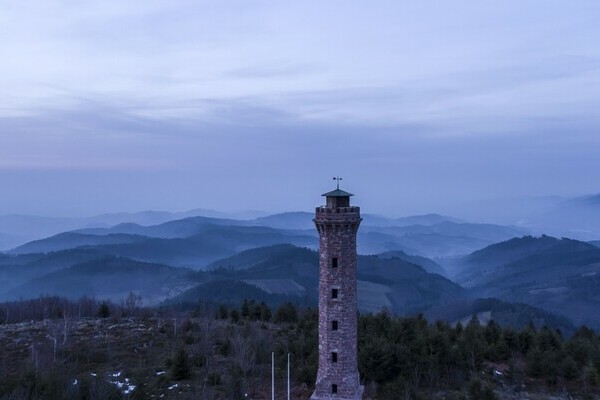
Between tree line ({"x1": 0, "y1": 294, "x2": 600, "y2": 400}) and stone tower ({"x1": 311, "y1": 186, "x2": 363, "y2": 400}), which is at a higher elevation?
stone tower ({"x1": 311, "y1": 186, "x2": 363, "y2": 400})

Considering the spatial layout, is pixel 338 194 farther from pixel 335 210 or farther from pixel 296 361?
pixel 296 361

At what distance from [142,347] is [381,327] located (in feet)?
81.7

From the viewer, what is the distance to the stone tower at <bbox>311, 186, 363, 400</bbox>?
106 ft

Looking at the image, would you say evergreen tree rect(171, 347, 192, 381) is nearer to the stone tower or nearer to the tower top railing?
the stone tower

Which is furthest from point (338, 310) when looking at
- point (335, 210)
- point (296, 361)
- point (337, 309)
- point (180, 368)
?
point (180, 368)

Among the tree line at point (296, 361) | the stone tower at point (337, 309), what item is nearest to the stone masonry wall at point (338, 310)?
the stone tower at point (337, 309)

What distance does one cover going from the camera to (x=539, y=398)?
44.0 meters

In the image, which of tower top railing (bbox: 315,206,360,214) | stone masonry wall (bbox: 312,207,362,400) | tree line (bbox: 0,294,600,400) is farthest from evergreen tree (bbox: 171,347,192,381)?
tower top railing (bbox: 315,206,360,214)

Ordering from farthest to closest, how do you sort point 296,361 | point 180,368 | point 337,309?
1. point 296,361
2. point 180,368
3. point 337,309

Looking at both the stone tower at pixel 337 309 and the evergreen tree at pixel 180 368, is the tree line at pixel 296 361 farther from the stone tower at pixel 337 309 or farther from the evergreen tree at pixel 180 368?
the stone tower at pixel 337 309

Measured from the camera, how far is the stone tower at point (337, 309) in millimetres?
32406

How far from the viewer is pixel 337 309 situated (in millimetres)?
32500

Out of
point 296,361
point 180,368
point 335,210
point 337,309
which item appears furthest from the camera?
point 296,361

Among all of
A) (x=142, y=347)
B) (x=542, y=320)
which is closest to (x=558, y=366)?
(x=142, y=347)
